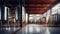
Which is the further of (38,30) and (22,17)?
(22,17)

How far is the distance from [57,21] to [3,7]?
11379mm

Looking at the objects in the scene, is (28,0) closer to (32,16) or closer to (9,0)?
(9,0)

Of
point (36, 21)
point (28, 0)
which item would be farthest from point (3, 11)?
point (36, 21)

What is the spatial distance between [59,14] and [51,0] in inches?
264

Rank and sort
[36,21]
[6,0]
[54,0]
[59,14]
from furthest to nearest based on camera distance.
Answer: [36,21], [59,14], [54,0], [6,0]

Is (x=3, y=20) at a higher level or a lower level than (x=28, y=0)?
lower

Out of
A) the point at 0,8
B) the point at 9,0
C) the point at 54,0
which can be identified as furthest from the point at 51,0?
the point at 0,8

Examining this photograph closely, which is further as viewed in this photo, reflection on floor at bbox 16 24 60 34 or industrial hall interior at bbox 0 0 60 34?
industrial hall interior at bbox 0 0 60 34

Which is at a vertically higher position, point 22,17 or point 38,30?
point 22,17

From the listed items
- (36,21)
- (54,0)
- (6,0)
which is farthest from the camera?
(36,21)

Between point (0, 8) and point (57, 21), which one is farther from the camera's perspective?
point (57, 21)

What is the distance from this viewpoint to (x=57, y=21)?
26.4 m

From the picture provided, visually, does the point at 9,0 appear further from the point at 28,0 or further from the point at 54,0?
the point at 54,0

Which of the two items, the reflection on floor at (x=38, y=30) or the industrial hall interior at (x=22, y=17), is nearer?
the reflection on floor at (x=38, y=30)
